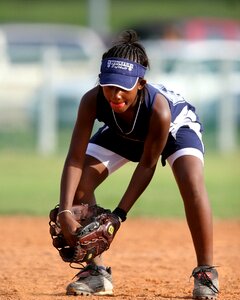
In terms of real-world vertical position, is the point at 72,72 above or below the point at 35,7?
below

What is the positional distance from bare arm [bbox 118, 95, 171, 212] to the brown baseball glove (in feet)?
0.52

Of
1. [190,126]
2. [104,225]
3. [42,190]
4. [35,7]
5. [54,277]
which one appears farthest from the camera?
[35,7]

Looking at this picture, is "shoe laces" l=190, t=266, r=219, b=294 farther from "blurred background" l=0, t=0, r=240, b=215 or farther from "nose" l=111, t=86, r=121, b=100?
"blurred background" l=0, t=0, r=240, b=215

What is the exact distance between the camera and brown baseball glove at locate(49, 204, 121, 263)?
5.78m

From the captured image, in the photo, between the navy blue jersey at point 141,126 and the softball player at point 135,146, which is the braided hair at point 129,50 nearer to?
the softball player at point 135,146

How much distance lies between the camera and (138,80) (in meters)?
5.88

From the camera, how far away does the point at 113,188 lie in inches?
528

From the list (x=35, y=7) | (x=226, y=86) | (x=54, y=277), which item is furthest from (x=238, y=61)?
(x=35, y=7)

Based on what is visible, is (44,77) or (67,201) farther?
(44,77)

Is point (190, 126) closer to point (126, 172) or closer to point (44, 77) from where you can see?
point (126, 172)

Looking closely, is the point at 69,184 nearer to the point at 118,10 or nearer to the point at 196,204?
the point at 196,204

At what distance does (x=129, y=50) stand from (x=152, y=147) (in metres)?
0.63

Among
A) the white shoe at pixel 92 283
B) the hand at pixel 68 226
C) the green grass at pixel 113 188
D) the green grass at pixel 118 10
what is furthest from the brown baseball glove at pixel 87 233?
the green grass at pixel 118 10

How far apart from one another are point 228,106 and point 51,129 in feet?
12.4
